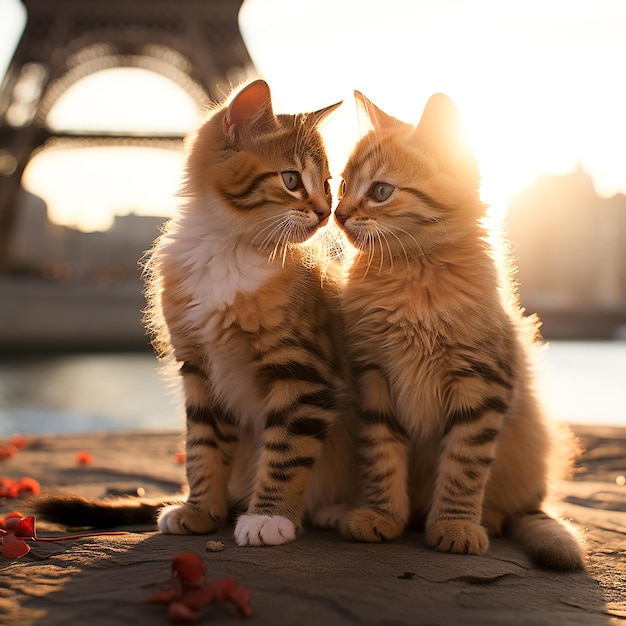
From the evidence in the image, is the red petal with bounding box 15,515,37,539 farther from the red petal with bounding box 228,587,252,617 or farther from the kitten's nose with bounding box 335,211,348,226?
the kitten's nose with bounding box 335,211,348,226

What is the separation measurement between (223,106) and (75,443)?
292 centimetres

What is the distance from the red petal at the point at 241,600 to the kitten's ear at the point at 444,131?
4.77 feet

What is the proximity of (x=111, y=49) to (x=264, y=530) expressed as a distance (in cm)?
2030

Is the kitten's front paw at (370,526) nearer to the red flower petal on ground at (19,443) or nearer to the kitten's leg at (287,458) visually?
the kitten's leg at (287,458)

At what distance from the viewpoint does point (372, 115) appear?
2570 millimetres

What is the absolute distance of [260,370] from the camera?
210 cm

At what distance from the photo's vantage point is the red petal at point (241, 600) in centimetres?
138

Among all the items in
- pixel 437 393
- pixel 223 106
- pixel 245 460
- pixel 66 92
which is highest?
pixel 66 92

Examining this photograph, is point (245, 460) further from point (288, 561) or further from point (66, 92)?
point (66, 92)

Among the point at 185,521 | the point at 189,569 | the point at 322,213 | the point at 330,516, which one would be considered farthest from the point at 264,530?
the point at 322,213

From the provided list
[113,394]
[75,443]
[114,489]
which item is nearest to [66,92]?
[113,394]

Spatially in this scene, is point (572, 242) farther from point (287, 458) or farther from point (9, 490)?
point (287, 458)

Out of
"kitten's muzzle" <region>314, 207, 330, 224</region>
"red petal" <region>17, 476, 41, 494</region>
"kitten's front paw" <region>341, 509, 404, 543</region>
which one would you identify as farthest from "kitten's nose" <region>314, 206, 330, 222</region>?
"red petal" <region>17, 476, 41, 494</region>

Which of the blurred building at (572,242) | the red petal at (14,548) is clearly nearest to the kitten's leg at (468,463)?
the red petal at (14,548)
